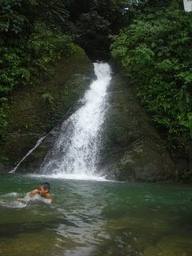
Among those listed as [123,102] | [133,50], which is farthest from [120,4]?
[123,102]

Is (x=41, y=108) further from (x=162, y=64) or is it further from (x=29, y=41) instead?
(x=162, y=64)

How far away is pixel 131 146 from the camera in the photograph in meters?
16.0

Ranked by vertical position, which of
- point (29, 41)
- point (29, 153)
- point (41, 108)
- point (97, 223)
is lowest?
point (97, 223)

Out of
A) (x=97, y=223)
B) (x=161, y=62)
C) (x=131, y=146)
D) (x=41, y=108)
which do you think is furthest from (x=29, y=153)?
(x=97, y=223)

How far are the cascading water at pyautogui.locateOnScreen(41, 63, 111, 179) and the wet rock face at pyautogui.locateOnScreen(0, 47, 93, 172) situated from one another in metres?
0.39

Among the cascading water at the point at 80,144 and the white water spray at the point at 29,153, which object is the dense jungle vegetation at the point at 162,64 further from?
the white water spray at the point at 29,153

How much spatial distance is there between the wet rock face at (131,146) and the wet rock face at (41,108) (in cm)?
191

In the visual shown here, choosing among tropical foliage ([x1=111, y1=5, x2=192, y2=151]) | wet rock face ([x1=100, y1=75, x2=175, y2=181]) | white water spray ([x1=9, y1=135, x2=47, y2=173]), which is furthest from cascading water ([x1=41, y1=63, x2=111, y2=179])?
tropical foliage ([x1=111, y1=5, x2=192, y2=151])

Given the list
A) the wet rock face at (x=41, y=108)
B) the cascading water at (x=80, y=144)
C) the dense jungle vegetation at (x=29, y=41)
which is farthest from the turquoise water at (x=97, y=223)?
the dense jungle vegetation at (x=29, y=41)

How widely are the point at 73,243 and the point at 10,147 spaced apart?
10260 millimetres

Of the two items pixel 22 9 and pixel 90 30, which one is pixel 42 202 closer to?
pixel 22 9

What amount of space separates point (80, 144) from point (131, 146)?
1906 mm

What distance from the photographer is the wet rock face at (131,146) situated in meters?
15.3

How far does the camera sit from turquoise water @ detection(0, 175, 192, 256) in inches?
260
